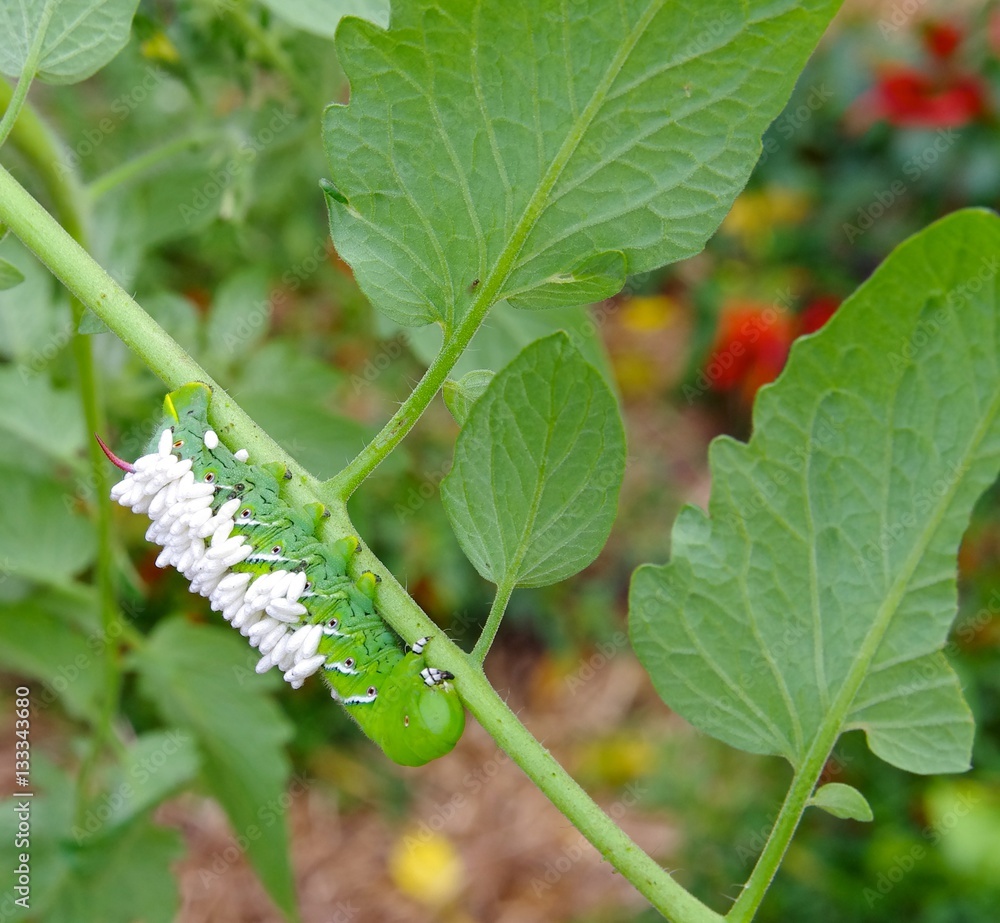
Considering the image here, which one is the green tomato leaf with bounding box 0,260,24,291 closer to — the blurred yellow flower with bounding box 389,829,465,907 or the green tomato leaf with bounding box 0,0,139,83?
the green tomato leaf with bounding box 0,0,139,83

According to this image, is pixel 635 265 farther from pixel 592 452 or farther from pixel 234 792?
pixel 234 792

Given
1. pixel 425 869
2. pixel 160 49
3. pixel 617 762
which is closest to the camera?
pixel 160 49

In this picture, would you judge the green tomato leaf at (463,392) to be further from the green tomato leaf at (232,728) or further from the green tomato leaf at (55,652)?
the green tomato leaf at (55,652)

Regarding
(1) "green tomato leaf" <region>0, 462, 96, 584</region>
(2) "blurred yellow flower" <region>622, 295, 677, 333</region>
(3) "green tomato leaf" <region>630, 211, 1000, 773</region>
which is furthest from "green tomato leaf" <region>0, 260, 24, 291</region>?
(2) "blurred yellow flower" <region>622, 295, 677, 333</region>

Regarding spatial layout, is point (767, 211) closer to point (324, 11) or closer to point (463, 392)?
point (324, 11)

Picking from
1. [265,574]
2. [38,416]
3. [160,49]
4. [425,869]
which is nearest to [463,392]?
[265,574]

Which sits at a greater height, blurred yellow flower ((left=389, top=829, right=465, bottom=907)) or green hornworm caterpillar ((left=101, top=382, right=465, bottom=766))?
green hornworm caterpillar ((left=101, top=382, right=465, bottom=766))

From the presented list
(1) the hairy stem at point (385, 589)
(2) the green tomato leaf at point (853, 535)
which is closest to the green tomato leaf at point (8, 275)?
(1) the hairy stem at point (385, 589)
